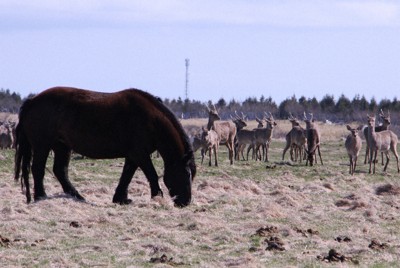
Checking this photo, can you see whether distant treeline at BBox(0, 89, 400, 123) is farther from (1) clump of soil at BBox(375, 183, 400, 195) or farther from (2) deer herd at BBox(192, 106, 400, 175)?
(1) clump of soil at BBox(375, 183, 400, 195)

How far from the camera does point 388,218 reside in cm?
1723

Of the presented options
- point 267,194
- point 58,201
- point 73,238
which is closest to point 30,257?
point 73,238

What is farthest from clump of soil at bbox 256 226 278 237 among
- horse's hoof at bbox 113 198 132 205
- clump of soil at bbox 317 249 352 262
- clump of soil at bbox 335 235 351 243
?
horse's hoof at bbox 113 198 132 205

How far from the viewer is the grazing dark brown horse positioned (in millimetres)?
17453

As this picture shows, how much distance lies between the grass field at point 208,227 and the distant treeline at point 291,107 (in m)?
72.5

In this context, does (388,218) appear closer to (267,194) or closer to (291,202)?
(291,202)

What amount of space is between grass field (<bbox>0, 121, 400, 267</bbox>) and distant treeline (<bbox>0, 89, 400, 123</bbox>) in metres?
72.5

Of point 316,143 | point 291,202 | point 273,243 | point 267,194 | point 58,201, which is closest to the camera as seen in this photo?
point 273,243

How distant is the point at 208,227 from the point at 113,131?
3701 millimetres

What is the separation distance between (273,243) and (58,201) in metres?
5.44

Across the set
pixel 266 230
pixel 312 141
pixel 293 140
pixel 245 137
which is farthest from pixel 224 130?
pixel 266 230

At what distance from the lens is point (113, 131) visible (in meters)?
17.5

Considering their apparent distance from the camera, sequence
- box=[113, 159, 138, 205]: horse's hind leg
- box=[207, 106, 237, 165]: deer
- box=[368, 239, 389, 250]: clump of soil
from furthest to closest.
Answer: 1. box=[207, 106, 237, 165]: deer
2. box=[113, 159, 138, 205]: horse's hind leg
3. box=[368, 239, 389, 250]: clump of soil

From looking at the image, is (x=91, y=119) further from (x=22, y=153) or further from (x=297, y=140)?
(x=297, y=140)
